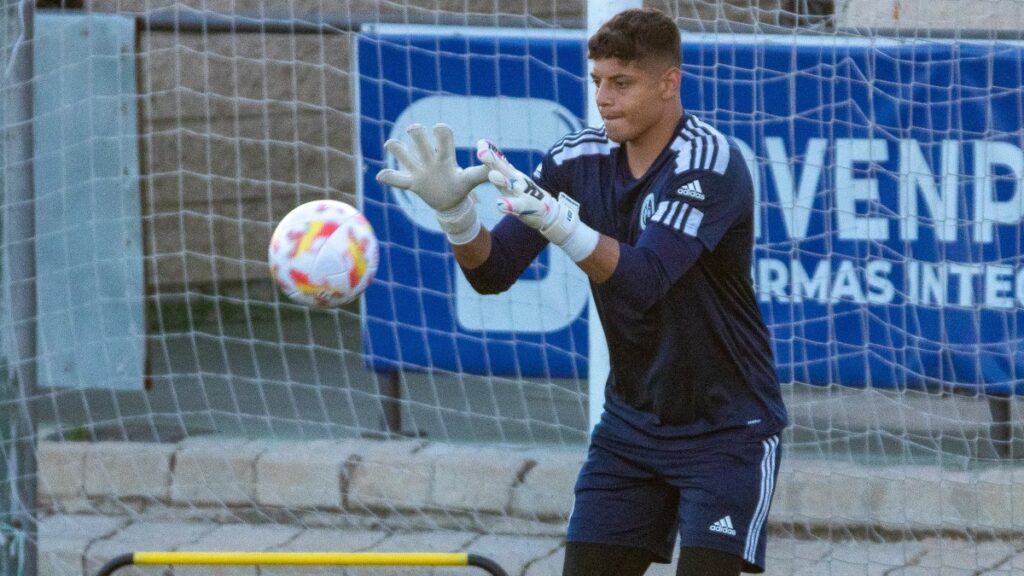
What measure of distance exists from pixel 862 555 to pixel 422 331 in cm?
194

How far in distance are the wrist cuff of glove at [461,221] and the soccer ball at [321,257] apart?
1.25 feet

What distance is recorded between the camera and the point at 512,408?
687cm

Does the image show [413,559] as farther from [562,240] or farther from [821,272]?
[821,272]

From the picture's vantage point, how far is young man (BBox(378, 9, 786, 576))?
375 centimetres

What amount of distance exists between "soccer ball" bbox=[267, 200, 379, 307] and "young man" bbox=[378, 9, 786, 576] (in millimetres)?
338

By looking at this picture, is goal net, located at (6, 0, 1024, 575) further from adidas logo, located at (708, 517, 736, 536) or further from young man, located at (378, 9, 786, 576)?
adidas logo, located at (708, 517, 736, 536)

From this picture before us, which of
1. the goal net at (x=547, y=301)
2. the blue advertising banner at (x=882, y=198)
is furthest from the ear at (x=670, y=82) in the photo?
the blue advertising banner at (x=882, y=198)

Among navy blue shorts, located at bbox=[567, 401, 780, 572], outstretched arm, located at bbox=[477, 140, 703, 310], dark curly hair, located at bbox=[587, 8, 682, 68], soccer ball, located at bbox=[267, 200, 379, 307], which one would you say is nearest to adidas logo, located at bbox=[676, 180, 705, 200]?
outstretched arm, located at bbox=[477, 140, 703, 310]

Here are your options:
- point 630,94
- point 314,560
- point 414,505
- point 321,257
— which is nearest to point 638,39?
point 630,94

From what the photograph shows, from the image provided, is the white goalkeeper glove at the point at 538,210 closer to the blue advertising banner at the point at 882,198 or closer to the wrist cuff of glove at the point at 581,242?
the wrist cuff of glove at the point at 581,242

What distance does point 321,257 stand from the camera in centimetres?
413

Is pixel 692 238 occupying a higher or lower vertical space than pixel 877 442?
higher

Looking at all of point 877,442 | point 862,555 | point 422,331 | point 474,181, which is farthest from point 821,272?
point 474,181

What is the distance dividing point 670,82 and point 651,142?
154mm
